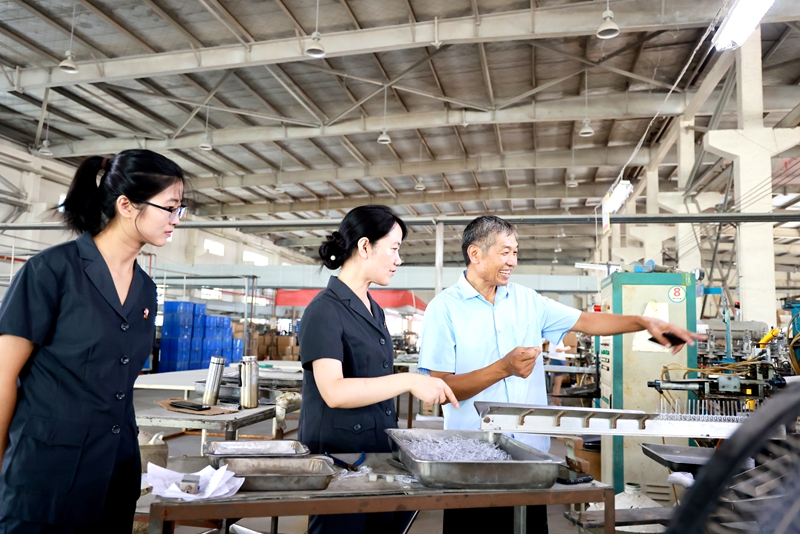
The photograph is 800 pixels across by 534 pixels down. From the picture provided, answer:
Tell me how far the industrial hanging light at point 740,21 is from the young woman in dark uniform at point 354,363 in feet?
10.8

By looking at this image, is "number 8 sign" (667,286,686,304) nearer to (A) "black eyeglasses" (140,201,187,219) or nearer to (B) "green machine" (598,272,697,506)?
(B) "green machine" (598,272,697,506)

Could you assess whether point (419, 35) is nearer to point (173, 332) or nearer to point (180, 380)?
point (180, 380)

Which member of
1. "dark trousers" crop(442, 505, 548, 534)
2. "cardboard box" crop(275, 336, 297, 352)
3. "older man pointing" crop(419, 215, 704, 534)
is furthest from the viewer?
"cardboard box" crop(275, 336, 297, 352)

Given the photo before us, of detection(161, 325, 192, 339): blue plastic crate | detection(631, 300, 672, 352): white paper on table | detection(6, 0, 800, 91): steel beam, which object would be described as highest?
detection(6, 0, 800, 91): steel beam

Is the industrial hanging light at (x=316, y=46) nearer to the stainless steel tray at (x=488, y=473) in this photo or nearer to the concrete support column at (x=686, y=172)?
the concrete support column at (x=686, y=172)

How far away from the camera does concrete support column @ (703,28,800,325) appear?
18.3 feet

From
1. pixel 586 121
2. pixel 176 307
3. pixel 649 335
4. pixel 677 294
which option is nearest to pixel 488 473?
pixel 649 335

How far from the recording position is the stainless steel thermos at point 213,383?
2.53 metres

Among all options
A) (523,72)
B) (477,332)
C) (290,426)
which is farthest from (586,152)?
(477,332)

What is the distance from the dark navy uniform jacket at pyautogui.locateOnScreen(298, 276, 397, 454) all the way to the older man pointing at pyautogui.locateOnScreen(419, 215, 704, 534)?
11.2 inches

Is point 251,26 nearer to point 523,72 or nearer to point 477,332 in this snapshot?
point 523,72

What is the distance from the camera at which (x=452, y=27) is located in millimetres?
6207

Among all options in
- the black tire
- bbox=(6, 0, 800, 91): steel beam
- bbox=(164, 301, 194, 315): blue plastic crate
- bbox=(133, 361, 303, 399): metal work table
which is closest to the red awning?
bbox=(164, 301, 194, 315): blue plastic crate

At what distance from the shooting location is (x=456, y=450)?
1.32 metres
